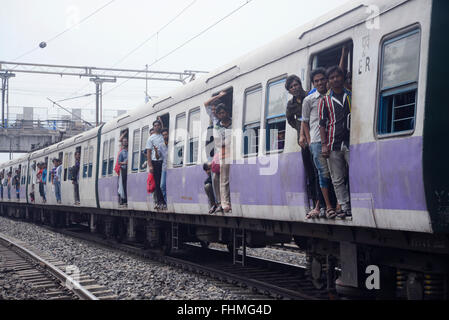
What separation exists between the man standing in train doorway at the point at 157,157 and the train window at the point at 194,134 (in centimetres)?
147

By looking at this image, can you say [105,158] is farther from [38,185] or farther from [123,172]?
[38,185]

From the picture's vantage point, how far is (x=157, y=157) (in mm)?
12945

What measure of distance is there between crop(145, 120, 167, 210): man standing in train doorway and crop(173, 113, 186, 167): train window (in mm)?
712

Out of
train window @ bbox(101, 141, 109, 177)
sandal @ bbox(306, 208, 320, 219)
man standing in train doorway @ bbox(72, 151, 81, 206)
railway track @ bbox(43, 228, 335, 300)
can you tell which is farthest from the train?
man standing in train doorway @ bbox(72, 151, 81, 206)

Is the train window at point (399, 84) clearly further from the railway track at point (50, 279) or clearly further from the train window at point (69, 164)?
the train window at point (69, 164)

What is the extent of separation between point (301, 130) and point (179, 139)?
15.9 feet

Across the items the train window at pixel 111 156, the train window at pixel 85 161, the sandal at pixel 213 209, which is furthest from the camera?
the train window at pixel 85 161

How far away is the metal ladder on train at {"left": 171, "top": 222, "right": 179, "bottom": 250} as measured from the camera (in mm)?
13516

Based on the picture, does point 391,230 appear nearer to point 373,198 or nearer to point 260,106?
point 373,198

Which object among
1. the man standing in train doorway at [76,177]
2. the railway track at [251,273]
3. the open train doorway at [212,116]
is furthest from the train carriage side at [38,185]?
the open train doorway at [212,116]

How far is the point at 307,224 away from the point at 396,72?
268cm

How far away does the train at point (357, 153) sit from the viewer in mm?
5578

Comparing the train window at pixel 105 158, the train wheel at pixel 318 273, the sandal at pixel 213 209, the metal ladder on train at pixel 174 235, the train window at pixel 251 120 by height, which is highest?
the train window at pixel 251 120
